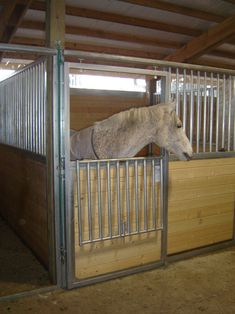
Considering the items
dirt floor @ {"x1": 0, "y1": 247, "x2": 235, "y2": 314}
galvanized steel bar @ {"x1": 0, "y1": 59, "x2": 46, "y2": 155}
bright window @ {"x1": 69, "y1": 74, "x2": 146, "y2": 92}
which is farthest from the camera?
bright window @ {"x1": 69, "y1": 74, "x2": 146, "y2": 92}

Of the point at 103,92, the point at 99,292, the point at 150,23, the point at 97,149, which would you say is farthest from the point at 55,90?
the point at 103,92

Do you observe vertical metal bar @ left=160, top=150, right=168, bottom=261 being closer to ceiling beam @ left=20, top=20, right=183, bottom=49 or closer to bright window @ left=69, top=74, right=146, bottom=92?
ceiling beam @ left=20, top=20, right=183, bottom=49

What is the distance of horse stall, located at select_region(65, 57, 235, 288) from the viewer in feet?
6.85

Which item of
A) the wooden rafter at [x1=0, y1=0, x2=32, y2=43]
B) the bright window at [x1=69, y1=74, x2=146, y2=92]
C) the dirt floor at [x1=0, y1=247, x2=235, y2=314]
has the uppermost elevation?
the wooden rafter at [x1=0, y1=0, x2=32, y2=43]

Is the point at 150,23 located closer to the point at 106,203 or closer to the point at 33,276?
the point at 106,203

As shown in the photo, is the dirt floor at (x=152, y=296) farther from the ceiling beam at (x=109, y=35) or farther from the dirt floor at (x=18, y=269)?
the ceiling beam at (x=109, y=35)

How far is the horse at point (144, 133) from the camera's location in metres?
2.29

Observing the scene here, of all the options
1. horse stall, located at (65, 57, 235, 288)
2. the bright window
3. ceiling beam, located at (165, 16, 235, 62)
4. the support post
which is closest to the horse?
horse stall, located at (65, 57, 235, 288)

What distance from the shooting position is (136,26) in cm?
348

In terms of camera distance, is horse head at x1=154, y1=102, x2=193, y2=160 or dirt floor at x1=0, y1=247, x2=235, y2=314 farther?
horse head at x1=154, y1=102, x2=193, y2=160

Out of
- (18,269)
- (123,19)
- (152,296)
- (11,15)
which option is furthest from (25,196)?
(123,19)

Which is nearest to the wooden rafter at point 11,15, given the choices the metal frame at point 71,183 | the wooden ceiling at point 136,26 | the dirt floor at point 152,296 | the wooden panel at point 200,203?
the wooden ceiling at point 136,26

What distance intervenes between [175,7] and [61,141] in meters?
1.95

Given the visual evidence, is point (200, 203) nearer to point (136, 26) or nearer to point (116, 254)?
point (116, 254)
